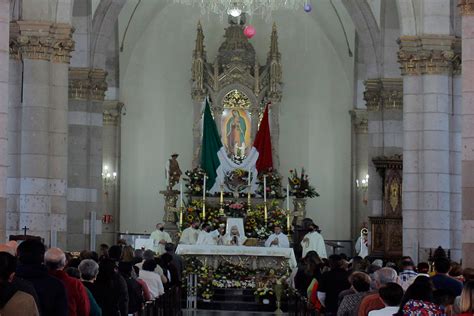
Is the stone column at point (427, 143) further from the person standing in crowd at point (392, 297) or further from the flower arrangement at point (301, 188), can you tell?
the person standing in crowd at point (392, 297)

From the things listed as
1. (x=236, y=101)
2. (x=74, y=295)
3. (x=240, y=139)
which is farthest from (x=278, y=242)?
(x=74, y=295)

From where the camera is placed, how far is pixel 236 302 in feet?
81.5

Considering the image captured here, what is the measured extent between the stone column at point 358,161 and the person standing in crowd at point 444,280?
25.4 m

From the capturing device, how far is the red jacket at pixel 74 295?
9.58 meters

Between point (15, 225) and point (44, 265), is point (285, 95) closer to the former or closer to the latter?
point (15, 225)

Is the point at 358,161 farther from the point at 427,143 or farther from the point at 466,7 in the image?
the point at 466,7

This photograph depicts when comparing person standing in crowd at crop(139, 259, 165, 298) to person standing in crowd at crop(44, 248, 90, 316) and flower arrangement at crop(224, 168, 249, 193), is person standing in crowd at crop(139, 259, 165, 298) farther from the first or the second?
flower arrangement at crop(224, 168, 249, 193)

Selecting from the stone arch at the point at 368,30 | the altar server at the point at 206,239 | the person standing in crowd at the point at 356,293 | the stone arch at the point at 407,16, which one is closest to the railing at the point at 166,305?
the person standing in crowd at the point at 356,293

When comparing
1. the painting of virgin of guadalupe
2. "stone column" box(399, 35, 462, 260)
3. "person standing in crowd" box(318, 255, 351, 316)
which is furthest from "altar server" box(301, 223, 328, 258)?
"person standing in crowd" box(318, 255, 351, 316)

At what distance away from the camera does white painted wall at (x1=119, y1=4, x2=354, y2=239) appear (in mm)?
37938

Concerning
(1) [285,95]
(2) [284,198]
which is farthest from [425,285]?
(1) [285,95]

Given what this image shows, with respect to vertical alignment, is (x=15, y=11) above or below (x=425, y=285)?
above

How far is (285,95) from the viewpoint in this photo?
38.6 m

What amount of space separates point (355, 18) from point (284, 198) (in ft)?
21.1
